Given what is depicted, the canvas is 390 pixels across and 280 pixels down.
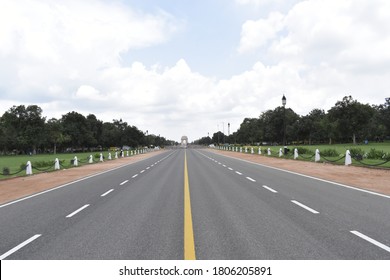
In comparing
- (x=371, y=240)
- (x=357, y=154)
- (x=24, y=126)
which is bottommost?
(x=371, y=240)

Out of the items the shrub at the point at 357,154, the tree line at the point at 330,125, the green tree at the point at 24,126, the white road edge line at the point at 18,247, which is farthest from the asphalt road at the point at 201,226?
the green tree at the point at 24,126

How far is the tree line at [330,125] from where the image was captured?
9312 cm

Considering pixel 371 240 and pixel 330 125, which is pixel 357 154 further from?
pixel 330 125

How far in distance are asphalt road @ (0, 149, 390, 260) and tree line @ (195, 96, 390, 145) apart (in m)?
71.3

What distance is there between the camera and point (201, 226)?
24.3 ft

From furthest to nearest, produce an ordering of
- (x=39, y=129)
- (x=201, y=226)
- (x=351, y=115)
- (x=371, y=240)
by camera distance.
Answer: (x=39, y=129), (x=351, y=115), (x=201, y=226), (x=371, y=240)

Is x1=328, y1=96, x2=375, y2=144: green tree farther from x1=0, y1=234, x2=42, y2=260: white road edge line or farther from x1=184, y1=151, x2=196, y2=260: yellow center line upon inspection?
x1=0, y1=234, x2=42, y2=260: white road edge line

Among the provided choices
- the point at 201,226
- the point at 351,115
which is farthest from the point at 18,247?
the point at 351,115

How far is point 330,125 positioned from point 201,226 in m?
117

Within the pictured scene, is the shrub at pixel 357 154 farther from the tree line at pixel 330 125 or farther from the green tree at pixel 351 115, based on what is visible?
the green tree at pixel 351 115

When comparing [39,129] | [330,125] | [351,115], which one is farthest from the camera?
[330,125]
